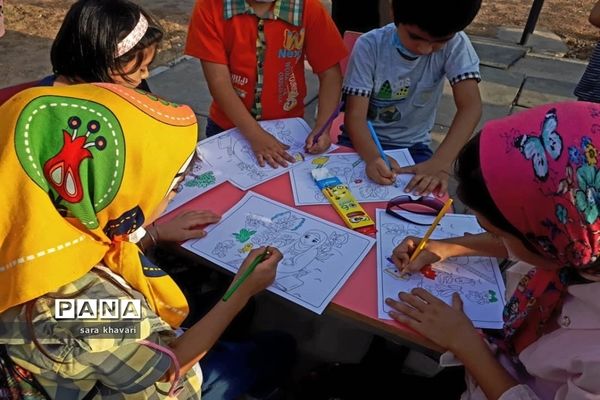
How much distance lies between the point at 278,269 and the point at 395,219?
0.39m

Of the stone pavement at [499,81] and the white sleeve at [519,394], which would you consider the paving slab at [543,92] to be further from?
the white sleeve at [519,394]

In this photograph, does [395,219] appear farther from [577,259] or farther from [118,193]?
[118,193]

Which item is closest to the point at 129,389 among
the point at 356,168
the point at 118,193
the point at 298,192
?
the point at 118,193

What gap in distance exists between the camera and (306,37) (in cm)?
214

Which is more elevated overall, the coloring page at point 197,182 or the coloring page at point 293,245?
the coloring page at point 293,245

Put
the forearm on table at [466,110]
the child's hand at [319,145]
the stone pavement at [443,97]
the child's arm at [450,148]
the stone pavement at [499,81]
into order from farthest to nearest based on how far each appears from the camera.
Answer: the stone pavement at [499,81] → the stone pavement at [443,97] → the forearm on table at [466,110] → the child's hand at [319,145] → the child's arm at [450,148]

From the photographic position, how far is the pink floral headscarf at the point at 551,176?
893mm

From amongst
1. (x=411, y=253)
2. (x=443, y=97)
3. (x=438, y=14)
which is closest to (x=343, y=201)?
(x=411, y=253)

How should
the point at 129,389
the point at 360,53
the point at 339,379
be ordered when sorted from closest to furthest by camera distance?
the point at 129,389, the point at 339,379, the point at 360,53

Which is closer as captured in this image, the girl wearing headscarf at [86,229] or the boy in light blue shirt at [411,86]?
the girl wearing headscarf at [86,229]

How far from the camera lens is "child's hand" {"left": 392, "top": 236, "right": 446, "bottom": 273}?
132 centimetres

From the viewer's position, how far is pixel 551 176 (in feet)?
3.00

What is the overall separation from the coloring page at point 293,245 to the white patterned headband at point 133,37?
2.03 ft

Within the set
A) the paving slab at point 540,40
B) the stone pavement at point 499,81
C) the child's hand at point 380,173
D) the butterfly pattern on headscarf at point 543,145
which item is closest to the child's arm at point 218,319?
the child's hand at point 380,173
